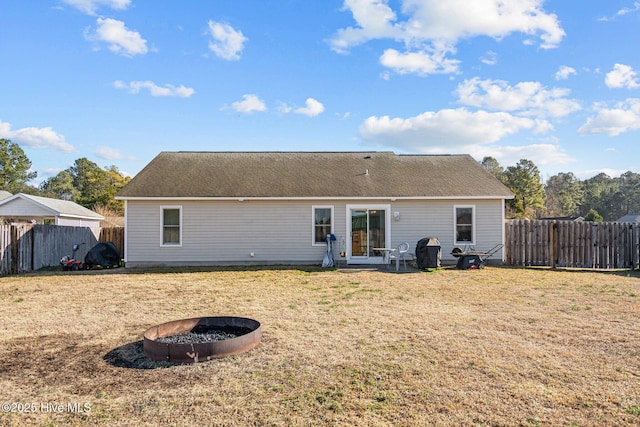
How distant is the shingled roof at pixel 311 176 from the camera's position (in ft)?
50.1

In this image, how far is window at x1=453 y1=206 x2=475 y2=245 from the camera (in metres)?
15.5

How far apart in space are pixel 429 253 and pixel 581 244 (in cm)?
570

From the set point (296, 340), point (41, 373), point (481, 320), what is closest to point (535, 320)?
point (481, 320)

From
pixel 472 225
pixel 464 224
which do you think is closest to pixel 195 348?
pixel 464 224

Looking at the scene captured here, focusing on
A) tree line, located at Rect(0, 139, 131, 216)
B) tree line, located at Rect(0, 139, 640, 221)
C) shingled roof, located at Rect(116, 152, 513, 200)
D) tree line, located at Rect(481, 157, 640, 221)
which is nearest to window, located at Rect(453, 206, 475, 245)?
shingled roof, located at Rect(116, 152, 513, 200)

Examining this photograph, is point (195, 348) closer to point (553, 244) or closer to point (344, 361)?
point (344, 361)

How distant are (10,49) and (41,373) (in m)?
12.1

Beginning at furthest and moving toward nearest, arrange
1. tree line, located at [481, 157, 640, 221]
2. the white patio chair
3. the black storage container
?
tree line, located at [481, 157, 640, 221] < the white patio chair < the black storage container

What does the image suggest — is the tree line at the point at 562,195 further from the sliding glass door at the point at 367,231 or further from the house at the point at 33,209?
the house at the point at 33,209

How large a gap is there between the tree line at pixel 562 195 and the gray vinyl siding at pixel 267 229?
24299mm

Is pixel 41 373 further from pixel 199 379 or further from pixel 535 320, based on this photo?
pixel 535 320

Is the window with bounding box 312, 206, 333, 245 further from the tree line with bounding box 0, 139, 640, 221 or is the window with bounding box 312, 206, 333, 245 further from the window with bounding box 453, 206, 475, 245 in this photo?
the tree line with bounding box 0, 139, 640, 221

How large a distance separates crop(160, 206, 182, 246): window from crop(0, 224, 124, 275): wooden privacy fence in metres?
4.18

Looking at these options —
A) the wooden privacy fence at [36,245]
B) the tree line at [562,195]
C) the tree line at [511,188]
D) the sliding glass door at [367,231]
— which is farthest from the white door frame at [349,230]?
the tree line at [562,195]
